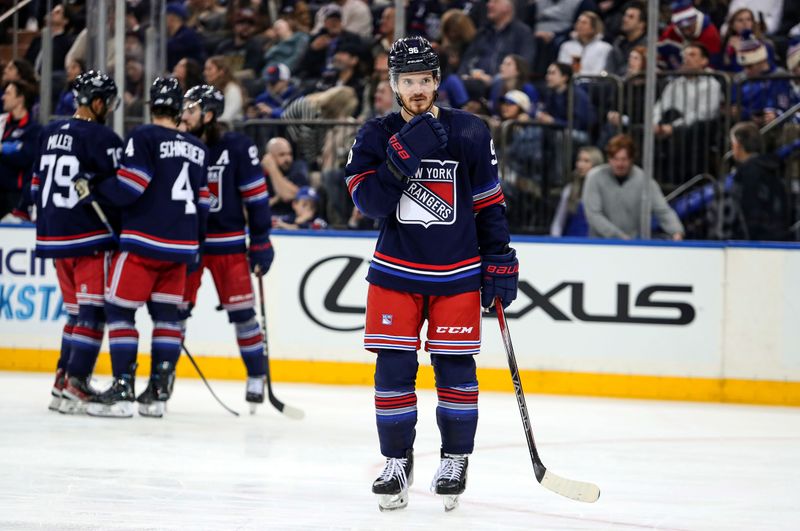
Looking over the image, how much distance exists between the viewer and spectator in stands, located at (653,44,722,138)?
812 cm

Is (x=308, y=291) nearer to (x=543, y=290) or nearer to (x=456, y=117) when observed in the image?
(x=543, y=290)

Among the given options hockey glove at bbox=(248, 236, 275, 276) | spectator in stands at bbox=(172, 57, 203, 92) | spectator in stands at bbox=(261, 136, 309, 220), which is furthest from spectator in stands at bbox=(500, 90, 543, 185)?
hockey glove at bbox=(248, 236, 275, 276)

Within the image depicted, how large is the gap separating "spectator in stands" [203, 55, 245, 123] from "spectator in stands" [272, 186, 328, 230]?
3.72 feet

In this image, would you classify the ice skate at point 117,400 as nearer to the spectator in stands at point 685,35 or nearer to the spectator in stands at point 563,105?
the spectator in stands at point 563,105

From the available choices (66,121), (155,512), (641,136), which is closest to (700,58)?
(641,136)

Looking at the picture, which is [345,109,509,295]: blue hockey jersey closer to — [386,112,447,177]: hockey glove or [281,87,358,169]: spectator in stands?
[386,112,447,177]: hockey glove

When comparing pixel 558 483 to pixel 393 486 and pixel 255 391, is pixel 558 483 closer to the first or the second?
pixel 393 486

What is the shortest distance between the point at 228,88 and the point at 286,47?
3.20 ft

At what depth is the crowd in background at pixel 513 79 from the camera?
8.14 metres

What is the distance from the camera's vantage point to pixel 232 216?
20.0ft

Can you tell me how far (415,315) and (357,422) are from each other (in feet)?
7.48

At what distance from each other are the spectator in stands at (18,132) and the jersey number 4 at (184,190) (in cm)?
244

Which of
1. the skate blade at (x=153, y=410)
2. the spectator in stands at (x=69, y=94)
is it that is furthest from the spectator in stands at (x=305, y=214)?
the skate blade at (x=153, y=410)

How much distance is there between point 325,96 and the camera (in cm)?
901
